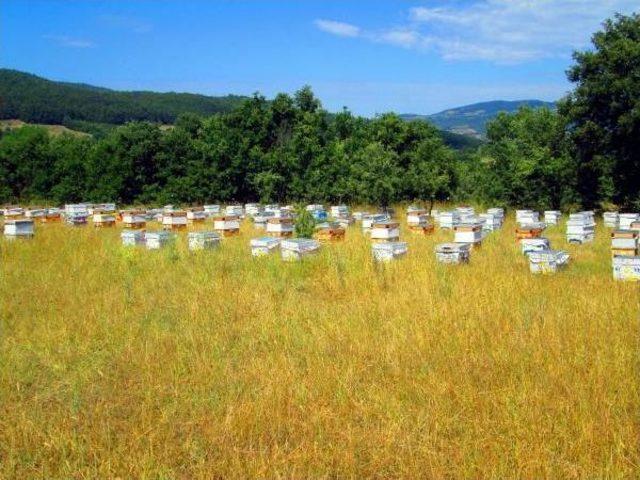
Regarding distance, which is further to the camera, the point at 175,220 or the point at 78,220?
the point at 78,220

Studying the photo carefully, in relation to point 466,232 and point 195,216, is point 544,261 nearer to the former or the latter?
point 466,232

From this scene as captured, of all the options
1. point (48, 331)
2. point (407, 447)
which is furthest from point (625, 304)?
point (48, 331)

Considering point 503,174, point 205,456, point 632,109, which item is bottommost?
point 205,456

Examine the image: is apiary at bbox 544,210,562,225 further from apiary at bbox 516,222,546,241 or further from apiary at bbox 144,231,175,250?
apiary at bbox 144,231,175,250

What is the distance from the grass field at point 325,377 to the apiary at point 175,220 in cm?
855

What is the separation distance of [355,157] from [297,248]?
1385 centimetres

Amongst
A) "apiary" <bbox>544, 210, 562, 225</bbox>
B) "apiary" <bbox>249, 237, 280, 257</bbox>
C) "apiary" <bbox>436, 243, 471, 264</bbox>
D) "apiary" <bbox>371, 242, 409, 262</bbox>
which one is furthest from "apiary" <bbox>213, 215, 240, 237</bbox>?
"apiary" <bbox>544, 210, 562, 225</bbox>

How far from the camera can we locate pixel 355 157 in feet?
75.2

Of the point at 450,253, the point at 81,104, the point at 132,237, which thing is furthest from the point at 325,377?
the point at 81,104

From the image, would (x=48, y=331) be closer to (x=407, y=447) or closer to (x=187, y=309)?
(x=187, y=309)

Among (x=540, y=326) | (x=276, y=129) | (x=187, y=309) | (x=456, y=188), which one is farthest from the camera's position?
(x=276, y=129)

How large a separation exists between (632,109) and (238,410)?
15.6 metres

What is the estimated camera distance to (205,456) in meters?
3.53

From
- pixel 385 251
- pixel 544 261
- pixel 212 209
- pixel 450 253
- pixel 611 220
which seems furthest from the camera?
pixel 212 209
